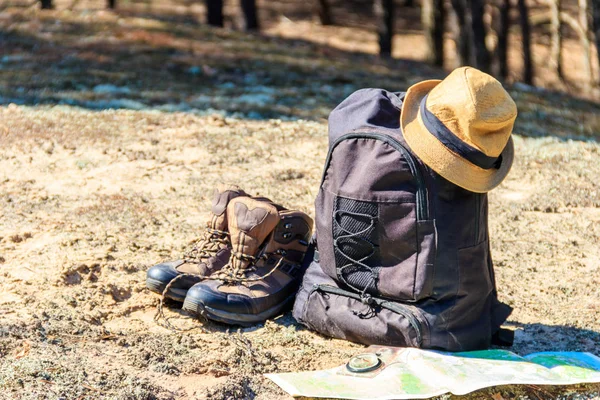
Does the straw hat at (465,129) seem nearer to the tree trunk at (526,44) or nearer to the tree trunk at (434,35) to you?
the tree trunk at (434,35)

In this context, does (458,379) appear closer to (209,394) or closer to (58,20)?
(209,394)

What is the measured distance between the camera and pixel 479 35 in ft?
43.3

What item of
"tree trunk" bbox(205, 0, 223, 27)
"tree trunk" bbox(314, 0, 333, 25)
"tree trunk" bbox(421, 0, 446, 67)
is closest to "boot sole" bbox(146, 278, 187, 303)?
"tree trunk" bbox(205, 0, 223, 27)

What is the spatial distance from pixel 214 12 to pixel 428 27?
471 cm

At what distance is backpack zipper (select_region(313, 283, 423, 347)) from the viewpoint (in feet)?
10.0

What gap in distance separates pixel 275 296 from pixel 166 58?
21.4ft

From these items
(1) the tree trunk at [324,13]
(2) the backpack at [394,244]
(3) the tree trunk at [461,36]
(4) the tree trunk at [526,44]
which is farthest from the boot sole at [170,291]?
(1) the tree trunk at [324,13]

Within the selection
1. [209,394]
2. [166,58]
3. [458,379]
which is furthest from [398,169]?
[166,58]

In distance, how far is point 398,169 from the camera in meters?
3.04

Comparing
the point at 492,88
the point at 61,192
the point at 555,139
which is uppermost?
the point at 492,88

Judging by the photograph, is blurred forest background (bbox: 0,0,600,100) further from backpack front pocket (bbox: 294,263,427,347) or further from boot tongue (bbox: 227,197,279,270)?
backpack front pocket (bbox: 294,263,427,347)

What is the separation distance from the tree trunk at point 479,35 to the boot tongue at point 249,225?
9.99m

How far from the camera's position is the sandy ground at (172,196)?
313 centimetres

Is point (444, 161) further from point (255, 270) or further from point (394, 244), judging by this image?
point (255, 270)
